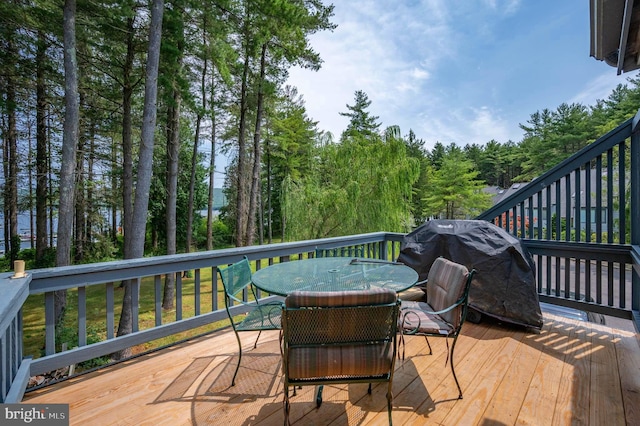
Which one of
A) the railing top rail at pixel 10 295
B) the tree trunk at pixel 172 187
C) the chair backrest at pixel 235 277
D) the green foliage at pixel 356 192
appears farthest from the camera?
the tree trunk at pixel 172 187

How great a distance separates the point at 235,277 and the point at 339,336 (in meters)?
1.14

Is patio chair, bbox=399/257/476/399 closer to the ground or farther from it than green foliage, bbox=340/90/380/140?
closer to the ground

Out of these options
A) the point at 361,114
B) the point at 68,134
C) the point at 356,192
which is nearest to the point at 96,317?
the point at 68,134

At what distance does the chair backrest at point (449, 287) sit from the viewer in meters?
1.89

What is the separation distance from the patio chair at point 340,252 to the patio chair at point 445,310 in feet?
6.11

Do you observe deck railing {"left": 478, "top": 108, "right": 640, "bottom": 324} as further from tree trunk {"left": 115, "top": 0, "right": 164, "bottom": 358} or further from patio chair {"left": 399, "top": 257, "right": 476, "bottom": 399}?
tree trunk {"left": 115, "top": 0, "right": 164, "bottom": 358}

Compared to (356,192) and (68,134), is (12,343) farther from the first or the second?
(356,192)

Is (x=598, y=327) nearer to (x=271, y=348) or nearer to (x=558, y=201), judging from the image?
(x=558, y=201)

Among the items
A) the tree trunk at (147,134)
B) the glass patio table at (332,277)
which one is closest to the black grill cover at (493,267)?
the glass patio table at (332,277)

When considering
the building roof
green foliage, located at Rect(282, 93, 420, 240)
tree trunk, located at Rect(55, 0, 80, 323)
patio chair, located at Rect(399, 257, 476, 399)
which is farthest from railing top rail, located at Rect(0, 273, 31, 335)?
green foliage, located at Rect(282, 93, 420, 240)

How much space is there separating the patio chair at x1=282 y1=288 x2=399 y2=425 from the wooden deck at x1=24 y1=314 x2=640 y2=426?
497mm

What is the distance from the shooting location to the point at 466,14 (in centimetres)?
588

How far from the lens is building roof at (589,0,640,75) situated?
1880 millimetres

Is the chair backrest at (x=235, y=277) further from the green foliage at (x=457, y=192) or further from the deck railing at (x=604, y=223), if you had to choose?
the green foliage at (x=457, y=192)
